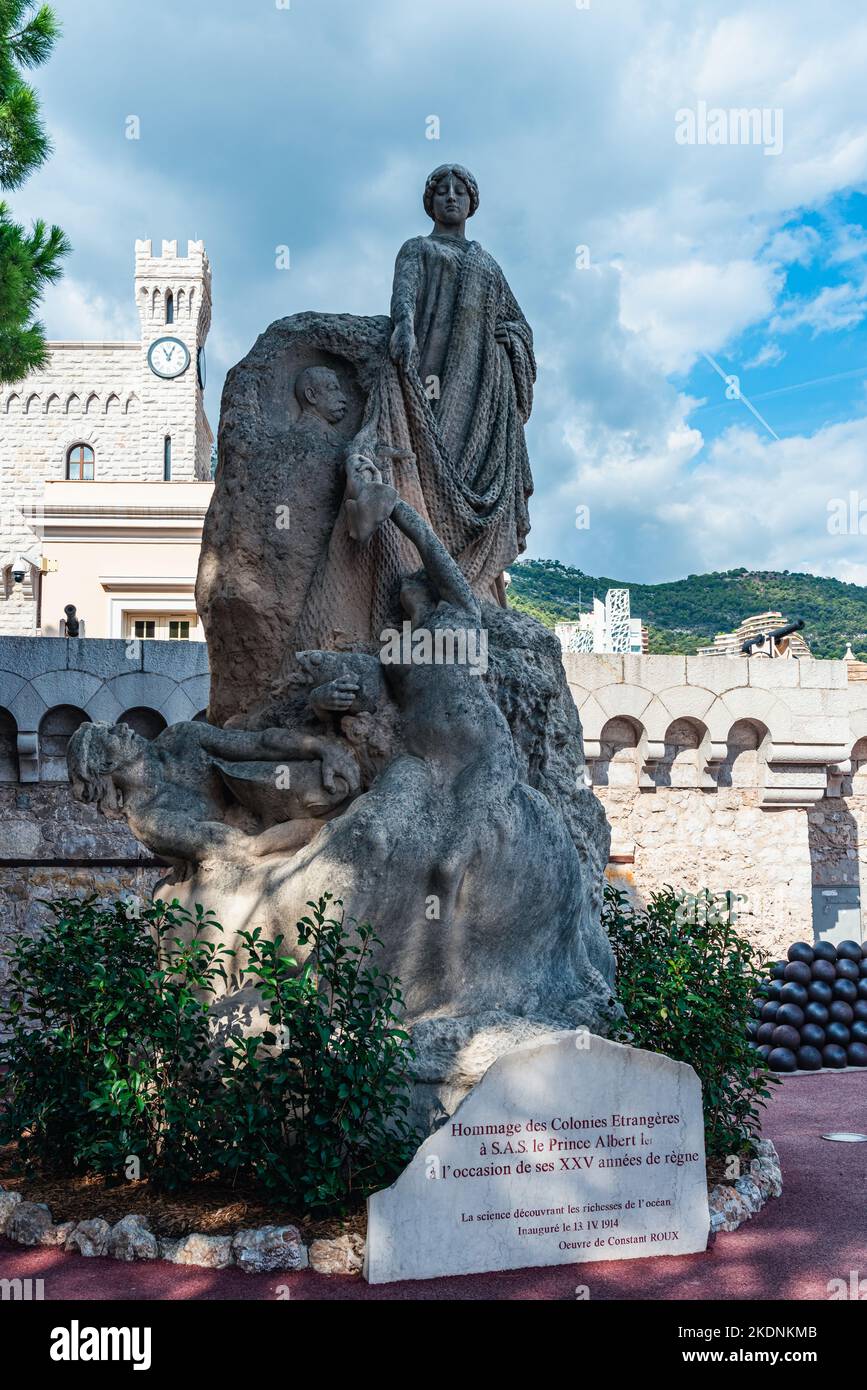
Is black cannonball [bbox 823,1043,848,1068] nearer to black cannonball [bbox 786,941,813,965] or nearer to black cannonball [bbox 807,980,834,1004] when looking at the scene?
black cannonball [bbox 807,980,834,1004]

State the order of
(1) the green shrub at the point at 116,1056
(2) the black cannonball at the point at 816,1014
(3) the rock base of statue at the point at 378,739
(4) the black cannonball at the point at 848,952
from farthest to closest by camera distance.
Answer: (4) the black cannonball at the point at 848,952 → (2) the black cannonball at the point at 816,1014 → (3) the rock base of statue at the point at 378,739 → (1) the green shrub at the point at 116,1056

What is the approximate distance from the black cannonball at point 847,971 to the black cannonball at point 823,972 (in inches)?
4.8

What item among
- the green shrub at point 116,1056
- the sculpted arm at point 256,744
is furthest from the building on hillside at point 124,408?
the green shrub at point 116,1056

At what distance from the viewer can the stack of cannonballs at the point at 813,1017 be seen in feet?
29.0

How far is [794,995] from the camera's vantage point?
9016mm

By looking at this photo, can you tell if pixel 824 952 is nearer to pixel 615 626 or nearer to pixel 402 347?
pixel 402 347

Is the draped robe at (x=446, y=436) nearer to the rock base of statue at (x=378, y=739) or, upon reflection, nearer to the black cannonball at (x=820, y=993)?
the rock base of statue at (x=378, y=739)

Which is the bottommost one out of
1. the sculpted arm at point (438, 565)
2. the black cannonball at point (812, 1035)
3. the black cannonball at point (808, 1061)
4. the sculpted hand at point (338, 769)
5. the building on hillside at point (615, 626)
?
the black cannonball at point (808, 1061)

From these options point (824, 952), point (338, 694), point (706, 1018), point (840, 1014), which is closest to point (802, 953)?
point (824, 952)

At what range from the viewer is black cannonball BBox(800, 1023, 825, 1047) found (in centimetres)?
893

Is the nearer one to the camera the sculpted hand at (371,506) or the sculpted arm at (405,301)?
the sculpted hand at (371,506)

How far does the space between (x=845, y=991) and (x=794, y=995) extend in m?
0.49

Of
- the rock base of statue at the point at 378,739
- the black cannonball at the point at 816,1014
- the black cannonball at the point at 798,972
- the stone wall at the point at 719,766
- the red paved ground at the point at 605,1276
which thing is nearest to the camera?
the red paved ground at the point at 605,1276

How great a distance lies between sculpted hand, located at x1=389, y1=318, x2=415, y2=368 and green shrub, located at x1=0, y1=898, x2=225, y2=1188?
2.80m
